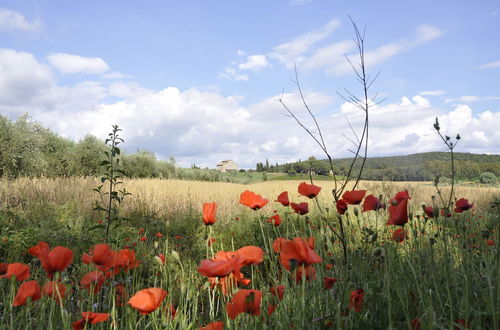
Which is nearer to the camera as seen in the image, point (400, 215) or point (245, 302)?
point (245, 302)

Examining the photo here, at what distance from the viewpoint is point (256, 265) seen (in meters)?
2.39

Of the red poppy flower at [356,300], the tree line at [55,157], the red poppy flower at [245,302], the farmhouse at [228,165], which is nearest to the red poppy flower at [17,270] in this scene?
the red poppy flower at [245,302]

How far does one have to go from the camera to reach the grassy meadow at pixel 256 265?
1431 mm

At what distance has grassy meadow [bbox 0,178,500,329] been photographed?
143cm

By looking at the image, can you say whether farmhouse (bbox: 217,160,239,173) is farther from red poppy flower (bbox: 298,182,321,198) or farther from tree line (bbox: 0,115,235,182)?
red poppy flower (bbox: 298,182,321,198)

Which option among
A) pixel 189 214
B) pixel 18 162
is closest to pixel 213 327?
pixel 189 214

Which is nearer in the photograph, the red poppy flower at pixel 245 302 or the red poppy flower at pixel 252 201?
the red poppy flower at pixel 245 302

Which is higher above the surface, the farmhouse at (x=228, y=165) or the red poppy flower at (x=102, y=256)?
the farmhouse at (x=228, y=165)

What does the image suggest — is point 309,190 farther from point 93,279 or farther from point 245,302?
point 93,279

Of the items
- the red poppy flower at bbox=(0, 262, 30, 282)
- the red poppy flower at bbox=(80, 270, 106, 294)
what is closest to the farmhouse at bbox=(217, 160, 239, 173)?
the red poppy flower at bbox=(80, 270, 106, 294)

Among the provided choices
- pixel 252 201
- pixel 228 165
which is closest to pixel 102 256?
pixel 252 201

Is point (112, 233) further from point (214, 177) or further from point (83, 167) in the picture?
point (214, 177)

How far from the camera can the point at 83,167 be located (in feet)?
55.5

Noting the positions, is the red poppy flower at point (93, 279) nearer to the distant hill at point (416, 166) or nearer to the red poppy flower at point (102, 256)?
the red poppy flower at point (102, 256)
